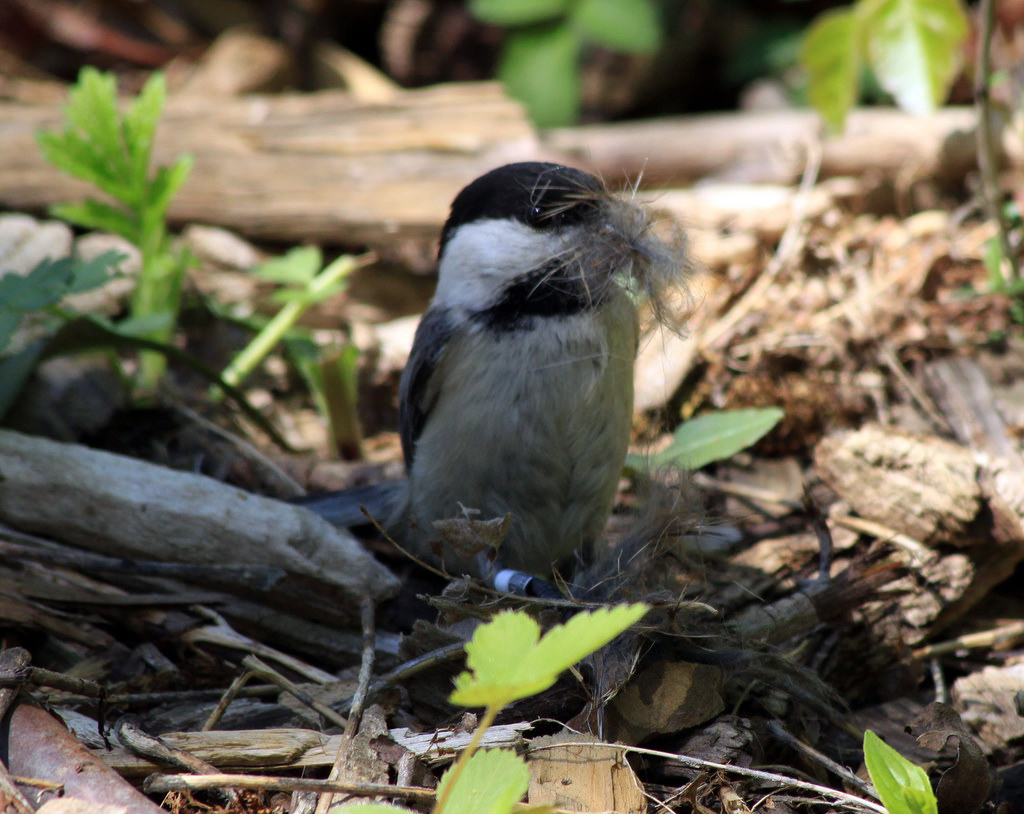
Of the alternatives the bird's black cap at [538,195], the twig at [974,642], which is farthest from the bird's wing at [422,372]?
the twig at [974,642]

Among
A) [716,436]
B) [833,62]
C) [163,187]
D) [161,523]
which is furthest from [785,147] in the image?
[161,523]

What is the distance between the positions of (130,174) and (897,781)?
2219mm

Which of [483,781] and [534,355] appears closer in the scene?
[483,781]

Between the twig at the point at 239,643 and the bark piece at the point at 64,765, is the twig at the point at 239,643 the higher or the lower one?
the lower one

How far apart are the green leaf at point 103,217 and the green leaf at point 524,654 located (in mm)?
1907

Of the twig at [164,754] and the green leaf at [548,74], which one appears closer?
the twig at [164,754]

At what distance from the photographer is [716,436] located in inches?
82.7

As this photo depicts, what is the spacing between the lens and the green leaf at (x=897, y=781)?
4.16 feet

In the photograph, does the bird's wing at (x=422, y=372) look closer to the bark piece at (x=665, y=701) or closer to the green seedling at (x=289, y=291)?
the green seedling at (x=289, y=291)

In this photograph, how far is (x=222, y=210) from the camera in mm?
3182

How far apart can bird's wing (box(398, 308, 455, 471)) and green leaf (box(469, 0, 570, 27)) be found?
2238 millimetres

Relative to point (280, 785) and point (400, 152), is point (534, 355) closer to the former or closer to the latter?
point (280, 785)

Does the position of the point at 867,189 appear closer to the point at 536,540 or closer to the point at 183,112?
the point at 536,540

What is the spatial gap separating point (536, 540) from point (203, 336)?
1479mm
